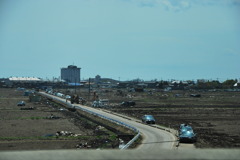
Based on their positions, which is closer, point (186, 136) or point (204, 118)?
point (186, 136)

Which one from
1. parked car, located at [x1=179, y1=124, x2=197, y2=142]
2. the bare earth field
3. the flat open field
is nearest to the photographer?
parked car, located at [x1=179, y1=124, x2=197, y2=142]

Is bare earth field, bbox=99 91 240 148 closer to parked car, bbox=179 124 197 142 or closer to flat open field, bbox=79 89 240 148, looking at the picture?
flat open field, bbox=79 89 240 148

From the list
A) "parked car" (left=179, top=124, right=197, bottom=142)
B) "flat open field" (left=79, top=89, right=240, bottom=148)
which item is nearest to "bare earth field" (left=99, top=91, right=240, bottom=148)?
"flat open field" (left=79, top=89, right=240, bottom=148)

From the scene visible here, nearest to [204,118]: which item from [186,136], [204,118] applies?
[204,118]

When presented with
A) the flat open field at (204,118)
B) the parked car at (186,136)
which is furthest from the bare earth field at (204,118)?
the parked car at (186,136)

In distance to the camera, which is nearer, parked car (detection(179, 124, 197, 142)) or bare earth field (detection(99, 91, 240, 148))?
parked car (detection(179, 124, 197, 142))

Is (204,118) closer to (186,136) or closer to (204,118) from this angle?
(204,118)

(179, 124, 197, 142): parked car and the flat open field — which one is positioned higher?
(179, 124, 197, 142): parked car

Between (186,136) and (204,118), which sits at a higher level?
(186,136)

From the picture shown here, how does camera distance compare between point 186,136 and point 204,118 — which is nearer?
point 186,136

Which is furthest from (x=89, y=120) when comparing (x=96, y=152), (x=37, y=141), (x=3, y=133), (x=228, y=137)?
(x=96, y=152)

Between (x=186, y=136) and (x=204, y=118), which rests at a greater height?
(x=186, y=136)

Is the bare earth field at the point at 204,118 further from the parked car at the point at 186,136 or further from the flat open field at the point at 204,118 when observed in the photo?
the parked car at the point at 186,136

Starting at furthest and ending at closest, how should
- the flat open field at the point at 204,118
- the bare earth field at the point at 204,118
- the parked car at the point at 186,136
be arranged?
the flat open field at the point at 204,118, the bare earth field at the point at 204,118, the parked car at the point at 186,136
